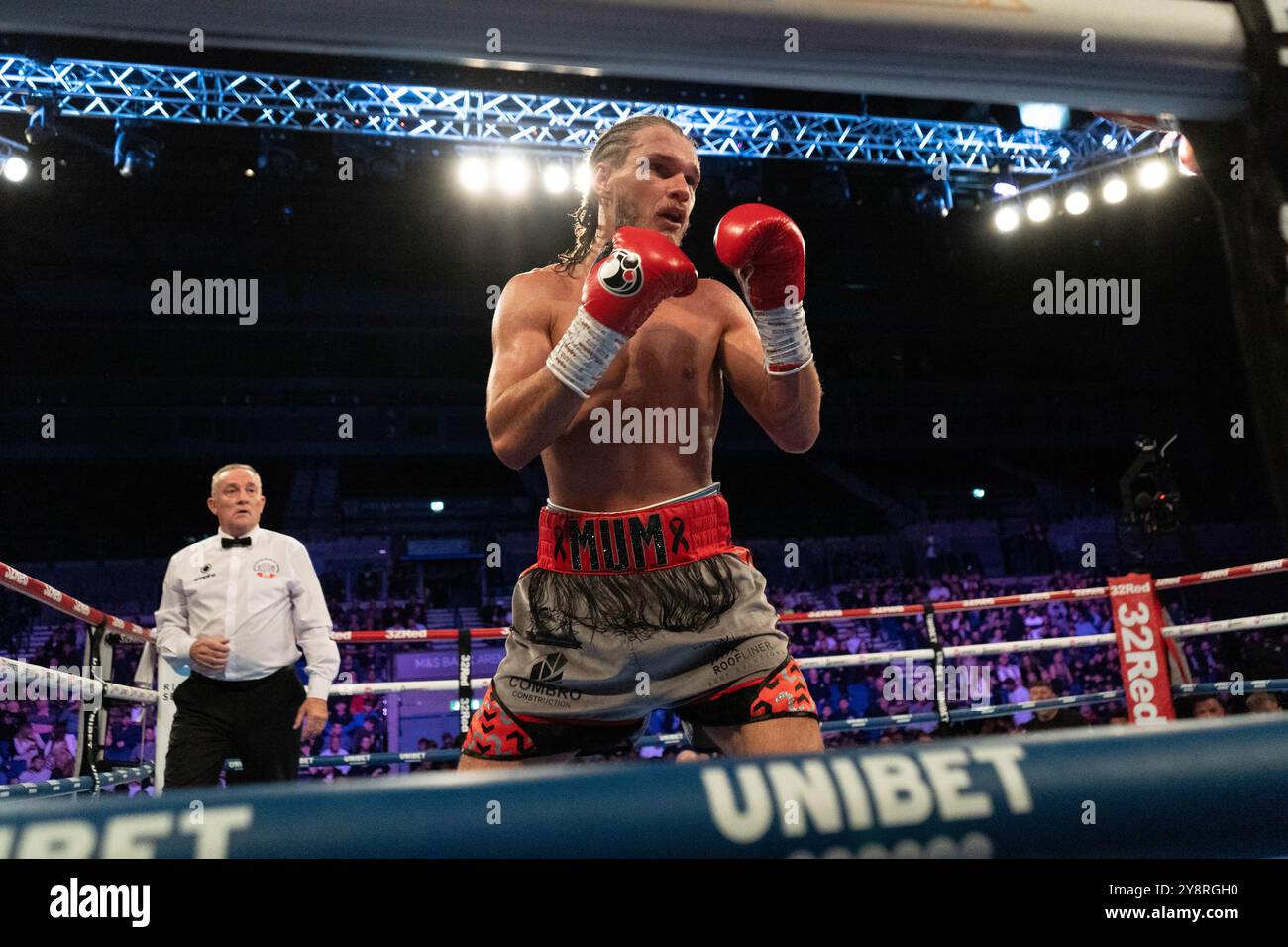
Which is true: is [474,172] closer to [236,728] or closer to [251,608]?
[251,608]

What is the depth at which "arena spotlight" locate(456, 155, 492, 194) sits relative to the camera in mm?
8734

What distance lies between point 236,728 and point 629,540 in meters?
2.36

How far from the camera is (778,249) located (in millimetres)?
1476

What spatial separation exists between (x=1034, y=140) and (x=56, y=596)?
801 centimetres

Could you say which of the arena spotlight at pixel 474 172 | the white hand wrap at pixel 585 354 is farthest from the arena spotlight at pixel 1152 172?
the white hand wrap at pixel 585 354

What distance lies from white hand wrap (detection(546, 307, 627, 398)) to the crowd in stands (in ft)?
17.0

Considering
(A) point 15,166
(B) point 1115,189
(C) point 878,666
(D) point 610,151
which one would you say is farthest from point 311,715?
(B) point 1115,189

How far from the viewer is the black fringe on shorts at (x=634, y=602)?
153cm

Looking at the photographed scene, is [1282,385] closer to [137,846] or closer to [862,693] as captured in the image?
[137,846]

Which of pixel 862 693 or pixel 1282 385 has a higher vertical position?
pixel 1282 385

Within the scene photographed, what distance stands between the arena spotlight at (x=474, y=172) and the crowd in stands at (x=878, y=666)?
4279mm

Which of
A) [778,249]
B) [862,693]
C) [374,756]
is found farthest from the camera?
[862,693]
